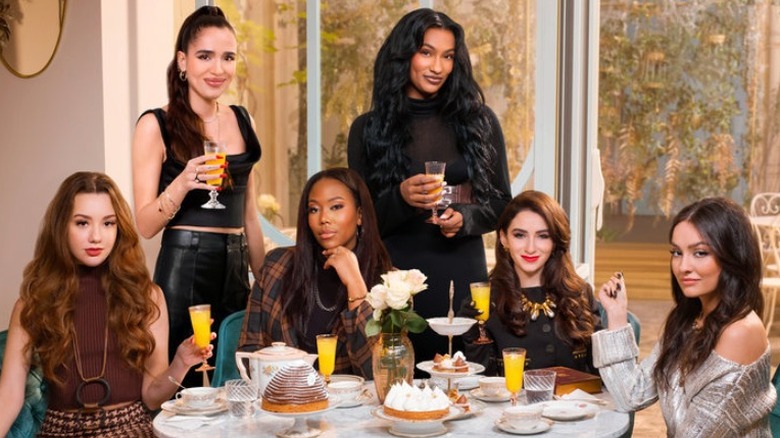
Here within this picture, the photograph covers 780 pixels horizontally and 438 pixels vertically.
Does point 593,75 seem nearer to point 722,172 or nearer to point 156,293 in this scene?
point 156,293

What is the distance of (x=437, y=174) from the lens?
3332mm

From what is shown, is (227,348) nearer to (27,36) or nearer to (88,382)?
(88,382)

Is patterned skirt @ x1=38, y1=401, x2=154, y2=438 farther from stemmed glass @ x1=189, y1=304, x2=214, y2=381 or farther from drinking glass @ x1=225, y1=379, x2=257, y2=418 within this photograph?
drinking glass @ x1=225, y1=379, x2=257, y2=418

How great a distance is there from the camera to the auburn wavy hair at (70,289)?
2.96m

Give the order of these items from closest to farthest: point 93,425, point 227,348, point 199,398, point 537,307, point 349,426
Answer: point 349,426 → point 199,398 → point 93,425 → point 537,307 → point 227,348

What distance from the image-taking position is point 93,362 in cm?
304

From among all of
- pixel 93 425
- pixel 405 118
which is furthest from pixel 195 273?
pixel 405 118

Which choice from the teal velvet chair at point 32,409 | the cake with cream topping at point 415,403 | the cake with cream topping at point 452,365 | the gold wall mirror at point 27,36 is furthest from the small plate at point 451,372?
the gold wall mirror at point 27,36

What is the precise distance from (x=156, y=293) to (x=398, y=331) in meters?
0.79

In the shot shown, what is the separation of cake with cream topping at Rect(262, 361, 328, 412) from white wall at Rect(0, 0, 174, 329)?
2.05 m

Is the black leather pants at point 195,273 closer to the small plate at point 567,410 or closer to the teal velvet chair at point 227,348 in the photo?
the teal velvet chair at point 227,348

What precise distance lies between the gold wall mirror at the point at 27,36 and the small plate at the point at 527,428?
105 inches

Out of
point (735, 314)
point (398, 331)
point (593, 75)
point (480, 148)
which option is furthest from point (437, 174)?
point (593, 75)

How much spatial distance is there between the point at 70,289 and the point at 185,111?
752 mm
